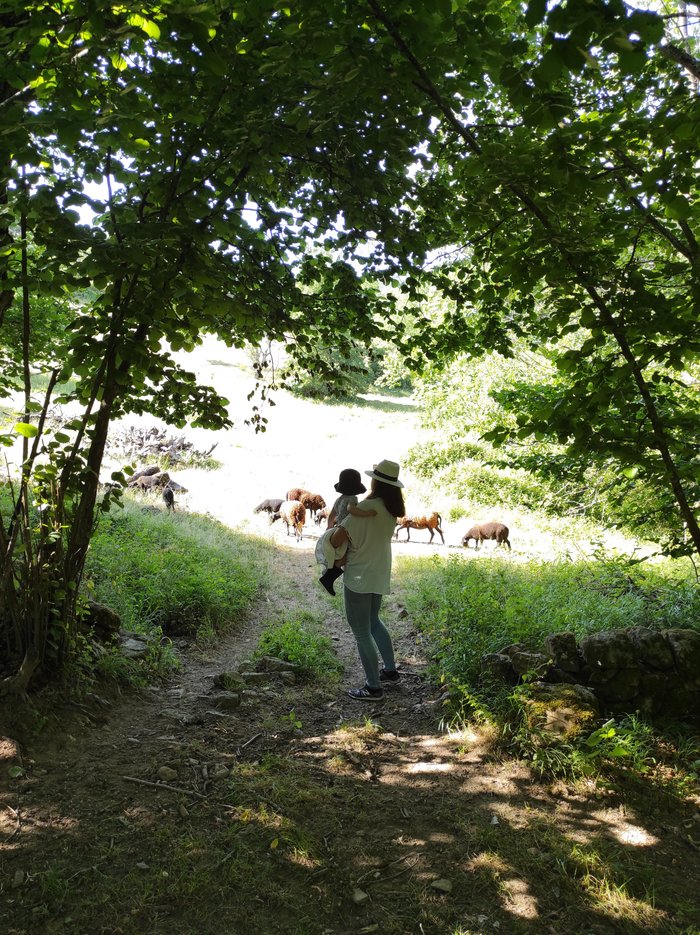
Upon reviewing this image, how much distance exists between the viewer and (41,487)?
3980 mm

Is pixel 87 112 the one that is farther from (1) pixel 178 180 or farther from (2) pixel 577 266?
(2) pixel 577 266

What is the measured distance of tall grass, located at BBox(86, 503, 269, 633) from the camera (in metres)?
6.77

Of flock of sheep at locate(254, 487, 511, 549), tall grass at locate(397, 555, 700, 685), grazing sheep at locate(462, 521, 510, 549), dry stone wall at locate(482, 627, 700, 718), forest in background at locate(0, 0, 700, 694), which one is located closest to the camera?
forest in background at locate(0, 0, 700, 694)

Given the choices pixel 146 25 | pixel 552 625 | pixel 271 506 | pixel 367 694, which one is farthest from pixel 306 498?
pixel 146 25

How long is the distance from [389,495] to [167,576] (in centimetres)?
368

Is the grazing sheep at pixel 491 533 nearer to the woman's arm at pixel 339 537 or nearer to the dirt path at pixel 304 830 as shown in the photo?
the woman's arm at pixel 339 537

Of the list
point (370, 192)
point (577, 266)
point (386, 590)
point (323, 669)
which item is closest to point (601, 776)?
point (386, 590)

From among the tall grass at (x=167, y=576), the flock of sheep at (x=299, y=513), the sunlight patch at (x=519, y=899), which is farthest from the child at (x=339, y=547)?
the flock of sheep at (x=299, y=513)

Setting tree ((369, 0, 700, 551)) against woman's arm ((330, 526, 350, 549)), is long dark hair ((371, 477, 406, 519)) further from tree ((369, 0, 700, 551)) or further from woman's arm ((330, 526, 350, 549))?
tree ((369, 0, 700, 551))

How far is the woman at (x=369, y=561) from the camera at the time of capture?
5.29 meters

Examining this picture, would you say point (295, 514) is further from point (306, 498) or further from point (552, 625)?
point (552, 625)

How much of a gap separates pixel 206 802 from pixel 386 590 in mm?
2409

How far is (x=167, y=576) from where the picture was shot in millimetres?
7586

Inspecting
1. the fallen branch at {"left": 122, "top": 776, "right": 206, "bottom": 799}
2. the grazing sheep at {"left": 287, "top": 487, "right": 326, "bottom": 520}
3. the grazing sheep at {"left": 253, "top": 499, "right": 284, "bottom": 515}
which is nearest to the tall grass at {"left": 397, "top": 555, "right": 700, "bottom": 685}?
the fallen branch at {"left": 122, "top": 776, "right": 206, "bottom": 799}
